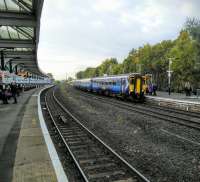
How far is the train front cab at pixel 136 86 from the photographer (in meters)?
31.4

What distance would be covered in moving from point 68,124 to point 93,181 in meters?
9.84

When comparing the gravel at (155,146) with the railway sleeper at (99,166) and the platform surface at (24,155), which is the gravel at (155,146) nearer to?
the railway sleeper at (99,166)

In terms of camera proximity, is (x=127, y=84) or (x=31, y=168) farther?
(x=127, y=84)

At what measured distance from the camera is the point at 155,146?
36.9ft

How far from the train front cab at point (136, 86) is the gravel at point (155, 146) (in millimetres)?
13555

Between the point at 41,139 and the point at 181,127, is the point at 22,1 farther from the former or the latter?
the point at 181,127

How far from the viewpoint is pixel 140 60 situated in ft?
224

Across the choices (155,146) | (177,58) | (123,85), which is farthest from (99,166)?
(177,58)

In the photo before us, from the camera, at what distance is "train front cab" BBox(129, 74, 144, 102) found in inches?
1238

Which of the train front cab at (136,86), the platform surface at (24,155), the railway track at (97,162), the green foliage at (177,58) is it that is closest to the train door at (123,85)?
the train front cab at (136,86)

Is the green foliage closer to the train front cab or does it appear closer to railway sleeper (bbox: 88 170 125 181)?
the train front cab

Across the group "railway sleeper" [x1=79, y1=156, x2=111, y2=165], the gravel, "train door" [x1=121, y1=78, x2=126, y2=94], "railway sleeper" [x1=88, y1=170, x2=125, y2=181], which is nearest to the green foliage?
"train door" [x1=121, y1=78, x2=126, y2=94]

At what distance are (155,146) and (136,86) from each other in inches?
808

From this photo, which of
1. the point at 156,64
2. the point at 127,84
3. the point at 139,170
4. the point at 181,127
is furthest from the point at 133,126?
the point at 156,64
